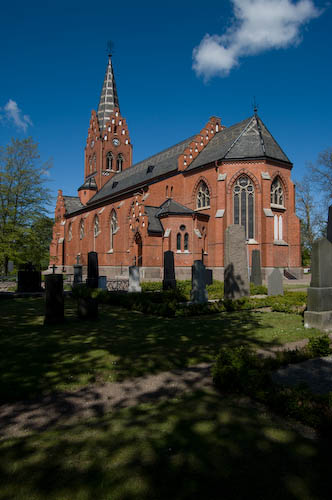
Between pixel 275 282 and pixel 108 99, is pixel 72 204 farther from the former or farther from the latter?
pixel 275 282

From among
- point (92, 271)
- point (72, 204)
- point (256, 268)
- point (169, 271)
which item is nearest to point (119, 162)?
point (72, 204)

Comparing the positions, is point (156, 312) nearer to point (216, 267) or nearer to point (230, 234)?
point (230, 234)

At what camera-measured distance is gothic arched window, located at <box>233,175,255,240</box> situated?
97.2ft

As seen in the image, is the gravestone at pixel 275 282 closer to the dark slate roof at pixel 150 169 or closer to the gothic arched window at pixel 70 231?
the dark slate roof at pixel 150 169

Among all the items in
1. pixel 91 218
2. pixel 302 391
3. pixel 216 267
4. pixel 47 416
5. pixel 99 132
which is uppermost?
pixel 99 132

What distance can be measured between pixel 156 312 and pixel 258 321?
376 cm

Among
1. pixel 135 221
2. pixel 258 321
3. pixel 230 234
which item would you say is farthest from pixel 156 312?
pixel 135 221

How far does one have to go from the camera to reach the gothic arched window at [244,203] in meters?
29.6

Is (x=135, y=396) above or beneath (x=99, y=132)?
beneath

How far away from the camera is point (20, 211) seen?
21.9 meters

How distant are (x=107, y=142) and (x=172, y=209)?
2689 centimetres

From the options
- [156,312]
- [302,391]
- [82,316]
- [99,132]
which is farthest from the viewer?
[99,132]

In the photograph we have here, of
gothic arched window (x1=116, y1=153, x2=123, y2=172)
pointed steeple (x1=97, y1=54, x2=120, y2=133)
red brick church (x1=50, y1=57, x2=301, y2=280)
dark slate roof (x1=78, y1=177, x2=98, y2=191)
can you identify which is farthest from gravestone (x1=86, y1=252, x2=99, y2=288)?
pointed steeple (x1=97, y1=54, x2=120, y2=133)

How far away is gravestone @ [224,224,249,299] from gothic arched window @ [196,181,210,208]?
1840cm
